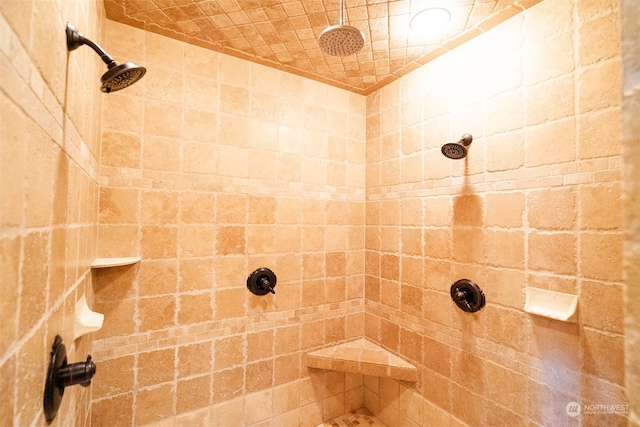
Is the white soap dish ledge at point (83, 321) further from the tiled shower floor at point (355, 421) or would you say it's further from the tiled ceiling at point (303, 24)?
the tiled shower floor at point (355, 421)

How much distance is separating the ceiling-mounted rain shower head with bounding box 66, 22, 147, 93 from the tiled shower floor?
208 centimetres

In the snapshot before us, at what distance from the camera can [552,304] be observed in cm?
105

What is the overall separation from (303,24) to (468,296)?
1555 mm

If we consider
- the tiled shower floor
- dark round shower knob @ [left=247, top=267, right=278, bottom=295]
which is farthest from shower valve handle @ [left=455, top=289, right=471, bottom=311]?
the tiled shower floor

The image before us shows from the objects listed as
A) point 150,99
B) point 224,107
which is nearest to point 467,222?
point 224,107

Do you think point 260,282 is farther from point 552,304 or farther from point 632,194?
point 632,194

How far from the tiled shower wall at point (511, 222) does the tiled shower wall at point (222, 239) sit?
1.28 ft

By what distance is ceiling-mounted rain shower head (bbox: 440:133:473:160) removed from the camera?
51.2 inches

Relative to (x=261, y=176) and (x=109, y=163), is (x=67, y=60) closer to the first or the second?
(x=109, y=163)

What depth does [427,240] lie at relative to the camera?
1.56m

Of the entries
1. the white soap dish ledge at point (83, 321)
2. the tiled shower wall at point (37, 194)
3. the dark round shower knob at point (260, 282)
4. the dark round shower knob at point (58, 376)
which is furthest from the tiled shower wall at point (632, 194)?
the dark round shower knob at point (260, 282)

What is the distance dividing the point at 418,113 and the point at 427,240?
771mm

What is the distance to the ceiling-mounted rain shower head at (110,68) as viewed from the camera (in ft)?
2.12

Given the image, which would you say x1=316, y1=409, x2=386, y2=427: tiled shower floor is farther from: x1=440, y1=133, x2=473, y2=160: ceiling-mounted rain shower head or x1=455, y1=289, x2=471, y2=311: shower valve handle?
x1=440, y1=133, x2=473, y2=160: ceiling-mounted rain shower head
